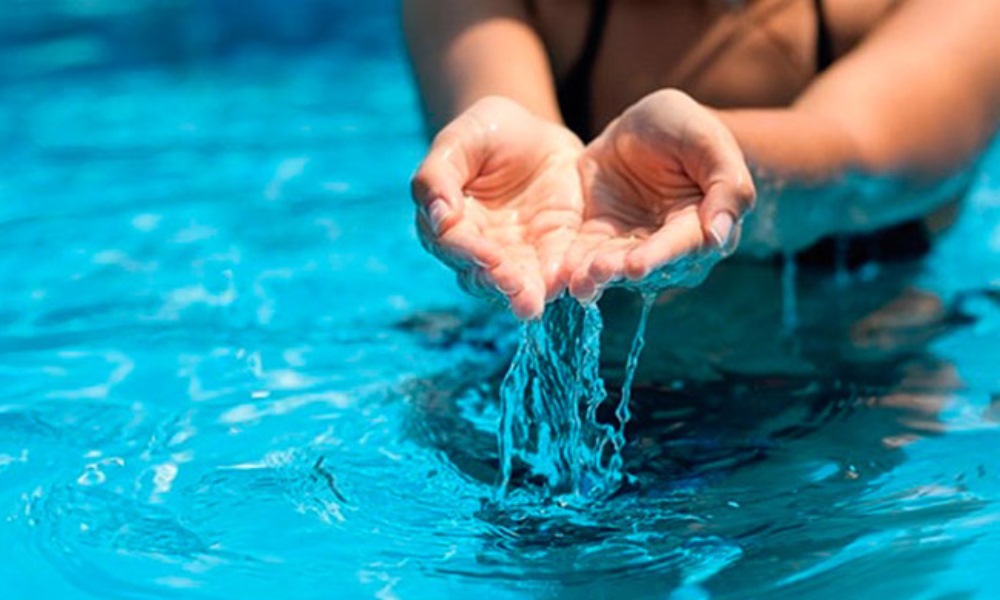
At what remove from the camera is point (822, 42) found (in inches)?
114

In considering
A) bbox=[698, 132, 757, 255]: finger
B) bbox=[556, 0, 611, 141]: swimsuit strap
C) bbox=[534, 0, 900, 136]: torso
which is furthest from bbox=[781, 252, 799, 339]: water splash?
bbox=[698, 132, 757, 255]: finger

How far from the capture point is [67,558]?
221 centimetres

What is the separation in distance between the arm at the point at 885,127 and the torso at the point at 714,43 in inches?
4.1

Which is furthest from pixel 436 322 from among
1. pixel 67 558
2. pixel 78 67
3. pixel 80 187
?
pixel 78 67

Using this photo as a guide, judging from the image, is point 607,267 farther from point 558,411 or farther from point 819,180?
point 819,180

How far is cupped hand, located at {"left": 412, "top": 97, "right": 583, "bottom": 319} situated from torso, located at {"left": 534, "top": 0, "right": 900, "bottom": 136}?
49 centimetres

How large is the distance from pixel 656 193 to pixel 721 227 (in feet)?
0.75

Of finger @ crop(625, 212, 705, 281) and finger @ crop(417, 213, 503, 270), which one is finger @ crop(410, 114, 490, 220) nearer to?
finger @ crop(417, 213, 503, 270)

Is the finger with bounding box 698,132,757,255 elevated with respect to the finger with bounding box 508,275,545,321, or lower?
elevated

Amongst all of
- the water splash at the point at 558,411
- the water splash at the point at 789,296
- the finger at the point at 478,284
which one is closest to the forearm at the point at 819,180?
the water splash at the point at 789,296

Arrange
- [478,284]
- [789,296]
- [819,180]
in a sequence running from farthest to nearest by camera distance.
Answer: [789,296]
[819,180]
[478,284]

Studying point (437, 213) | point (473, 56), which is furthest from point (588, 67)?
point (437, 213)

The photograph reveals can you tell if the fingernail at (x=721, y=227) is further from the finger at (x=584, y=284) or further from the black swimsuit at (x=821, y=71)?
the black swimsuit at (x=821, y=71)

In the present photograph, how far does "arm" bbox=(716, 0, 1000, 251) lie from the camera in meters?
2.56
